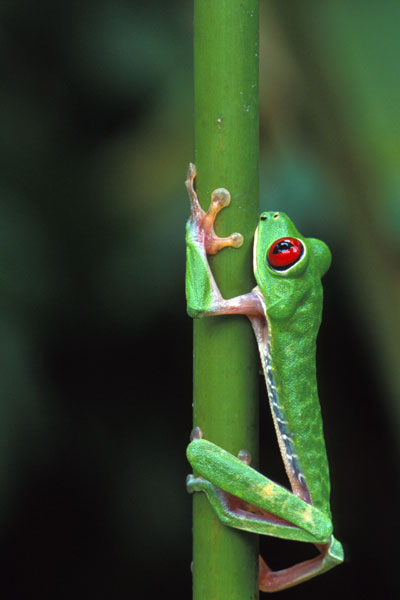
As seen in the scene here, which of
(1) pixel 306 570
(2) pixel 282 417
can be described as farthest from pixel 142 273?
(1) pixel 306 570

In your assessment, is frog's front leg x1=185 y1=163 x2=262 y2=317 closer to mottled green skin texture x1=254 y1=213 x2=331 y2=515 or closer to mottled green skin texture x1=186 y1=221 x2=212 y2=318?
mottled green skin texture x1=186 y1=221 x2=212 y2=318

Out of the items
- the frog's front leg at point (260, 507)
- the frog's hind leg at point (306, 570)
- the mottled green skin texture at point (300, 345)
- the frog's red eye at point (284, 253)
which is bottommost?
the frog's hind leg at point (306, 570)

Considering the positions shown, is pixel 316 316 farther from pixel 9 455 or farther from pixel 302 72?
pixel 9 455

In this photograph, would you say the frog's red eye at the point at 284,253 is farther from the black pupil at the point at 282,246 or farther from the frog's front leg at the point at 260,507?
the frog's front leg at the point at 260,507

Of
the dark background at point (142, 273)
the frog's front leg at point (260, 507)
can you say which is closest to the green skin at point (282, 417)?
the frog's front leg at point (260, 507)

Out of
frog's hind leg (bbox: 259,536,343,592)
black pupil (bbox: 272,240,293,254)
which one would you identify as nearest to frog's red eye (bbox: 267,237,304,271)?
black pupil (bbox: 272,240,293,254)

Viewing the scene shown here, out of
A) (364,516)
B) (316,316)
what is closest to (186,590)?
(364,516)

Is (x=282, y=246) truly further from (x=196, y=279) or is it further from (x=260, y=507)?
(x=260, y=507)
